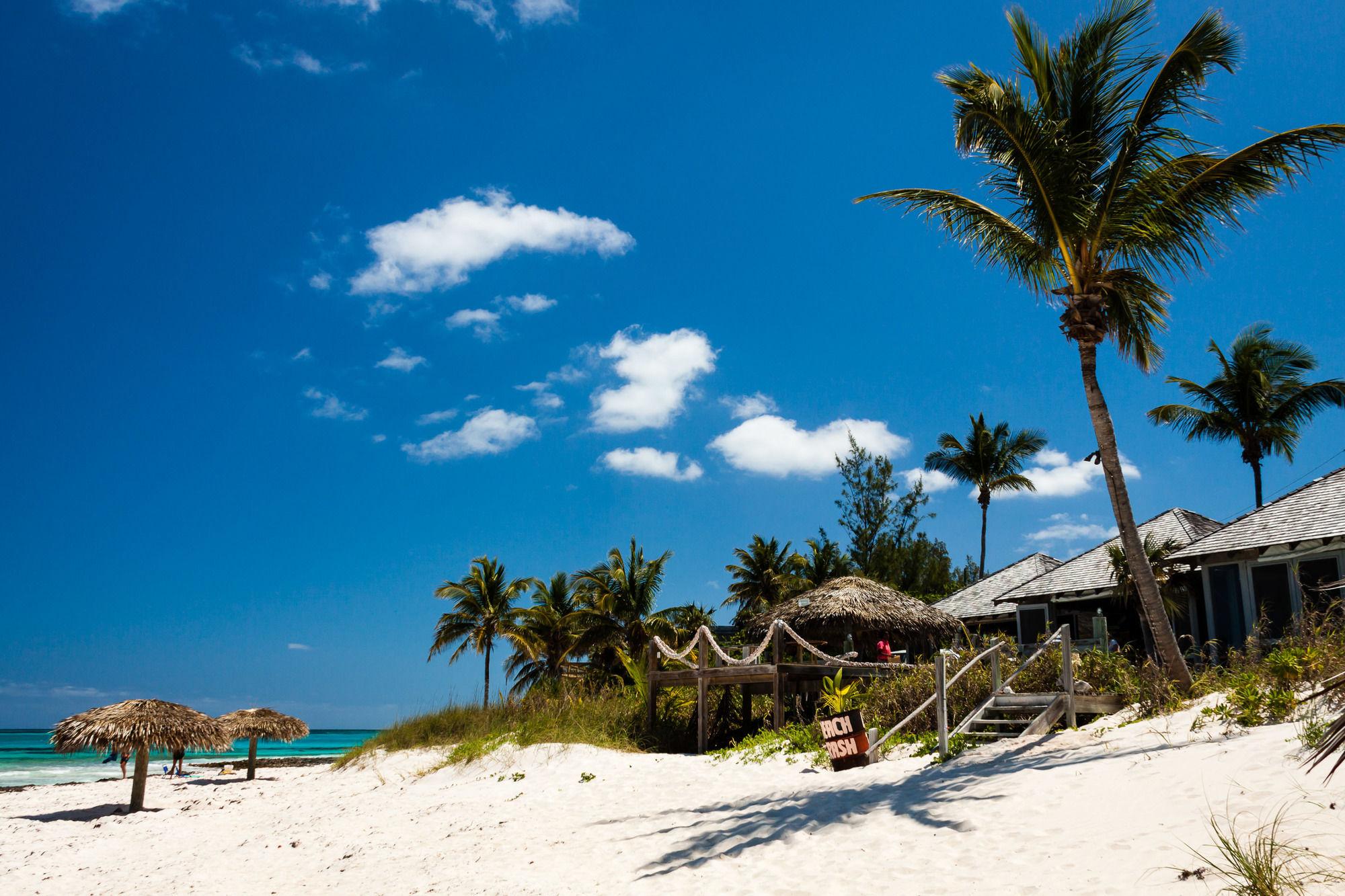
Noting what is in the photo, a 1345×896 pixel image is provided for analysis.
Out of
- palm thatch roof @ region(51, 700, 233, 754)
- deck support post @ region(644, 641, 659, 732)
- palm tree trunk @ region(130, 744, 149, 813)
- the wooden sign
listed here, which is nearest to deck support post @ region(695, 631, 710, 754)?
deck support post @ region(644, 641, 659, 732)

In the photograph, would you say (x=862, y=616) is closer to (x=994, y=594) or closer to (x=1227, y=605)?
(x=1227, y=605)

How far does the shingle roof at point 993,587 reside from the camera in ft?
87.1

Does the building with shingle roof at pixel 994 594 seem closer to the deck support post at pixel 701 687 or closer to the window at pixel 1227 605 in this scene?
the window at pixel 1227 605

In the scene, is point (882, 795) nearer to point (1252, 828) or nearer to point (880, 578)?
point (1252, 828)

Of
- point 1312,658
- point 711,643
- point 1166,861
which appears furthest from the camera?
point 711,643

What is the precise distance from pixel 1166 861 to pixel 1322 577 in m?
14.4

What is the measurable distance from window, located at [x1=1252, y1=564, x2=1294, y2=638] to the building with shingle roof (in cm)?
730

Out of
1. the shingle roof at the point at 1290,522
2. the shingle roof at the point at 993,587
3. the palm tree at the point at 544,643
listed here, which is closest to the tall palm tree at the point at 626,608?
the palm tree at the point at 544,643

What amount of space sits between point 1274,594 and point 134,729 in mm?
22847

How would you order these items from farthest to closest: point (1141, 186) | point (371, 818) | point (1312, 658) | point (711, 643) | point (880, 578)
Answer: point (880, 578) → point (711, 643) → point (371, 818) → point (1141, 186) → point (1312, 658)

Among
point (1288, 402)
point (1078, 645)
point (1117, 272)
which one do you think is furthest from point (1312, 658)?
point (1288, 402)

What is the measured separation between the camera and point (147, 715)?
1742cm

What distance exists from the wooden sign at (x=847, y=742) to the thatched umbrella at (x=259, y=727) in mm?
20005

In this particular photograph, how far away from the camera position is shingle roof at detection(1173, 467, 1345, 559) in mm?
16438
